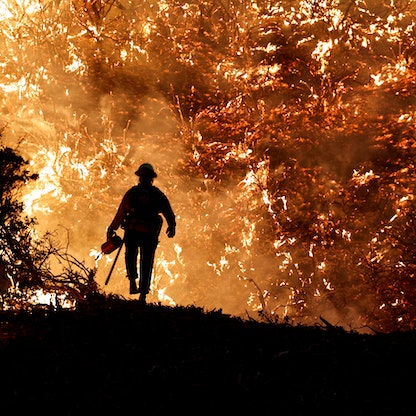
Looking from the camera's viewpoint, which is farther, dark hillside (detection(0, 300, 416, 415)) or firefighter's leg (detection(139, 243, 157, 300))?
firefighter's leg (detection(139, 243, 157, 300))

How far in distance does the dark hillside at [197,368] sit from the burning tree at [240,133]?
1505 cm

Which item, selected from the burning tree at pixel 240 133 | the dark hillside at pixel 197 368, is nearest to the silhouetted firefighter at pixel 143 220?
the dark hillside at pixel 197 368

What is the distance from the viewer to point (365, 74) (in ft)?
70.3

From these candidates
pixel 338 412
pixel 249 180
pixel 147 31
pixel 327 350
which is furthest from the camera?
pixel 147 31

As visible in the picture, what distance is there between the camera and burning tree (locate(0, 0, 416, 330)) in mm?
20375

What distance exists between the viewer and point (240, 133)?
21.6 metres

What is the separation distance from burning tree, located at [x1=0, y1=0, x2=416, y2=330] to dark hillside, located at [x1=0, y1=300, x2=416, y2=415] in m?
15.1

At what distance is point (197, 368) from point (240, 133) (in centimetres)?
1794

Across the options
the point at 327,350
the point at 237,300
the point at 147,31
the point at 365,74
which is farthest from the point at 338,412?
the point at 147,31

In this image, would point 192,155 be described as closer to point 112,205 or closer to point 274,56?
point 112,205

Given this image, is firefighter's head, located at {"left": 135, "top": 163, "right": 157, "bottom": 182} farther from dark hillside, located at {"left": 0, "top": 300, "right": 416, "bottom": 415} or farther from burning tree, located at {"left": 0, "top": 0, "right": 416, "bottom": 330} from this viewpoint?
burning tree, located at {"left": 0, "top": 0, "right": 416, "bottom": 330}

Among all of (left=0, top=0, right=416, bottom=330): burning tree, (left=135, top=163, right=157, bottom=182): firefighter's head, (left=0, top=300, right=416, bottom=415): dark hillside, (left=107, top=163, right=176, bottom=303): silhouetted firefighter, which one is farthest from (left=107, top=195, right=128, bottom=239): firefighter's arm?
(left=0, top=0, right=416, bottom=330): burning tree

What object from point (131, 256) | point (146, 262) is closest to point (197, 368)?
point (146, 262)

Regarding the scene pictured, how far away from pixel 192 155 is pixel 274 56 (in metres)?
4.56
